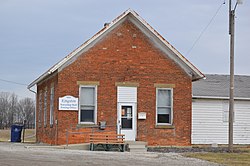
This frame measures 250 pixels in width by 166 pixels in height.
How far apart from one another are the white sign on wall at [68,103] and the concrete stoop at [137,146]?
3548 mm

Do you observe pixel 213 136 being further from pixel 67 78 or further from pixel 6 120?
pixel 6 120

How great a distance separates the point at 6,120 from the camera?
115 meters

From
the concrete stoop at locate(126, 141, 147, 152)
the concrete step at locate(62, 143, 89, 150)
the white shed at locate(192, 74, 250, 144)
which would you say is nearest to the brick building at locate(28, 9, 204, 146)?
the concrete step at locate(62, 143, 89, 150)

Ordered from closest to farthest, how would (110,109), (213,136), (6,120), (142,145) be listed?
(142,145) → (110,109) → (213,136) → (6,120)

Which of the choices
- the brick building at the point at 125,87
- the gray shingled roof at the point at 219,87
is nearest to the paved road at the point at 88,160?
the brick building at the point at 125,87

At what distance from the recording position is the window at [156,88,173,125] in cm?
3026

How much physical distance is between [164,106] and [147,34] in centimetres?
405

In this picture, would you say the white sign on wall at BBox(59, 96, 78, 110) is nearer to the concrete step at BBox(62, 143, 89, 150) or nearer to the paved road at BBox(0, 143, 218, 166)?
the concrete step at BBox(62, 143, 89, 150)

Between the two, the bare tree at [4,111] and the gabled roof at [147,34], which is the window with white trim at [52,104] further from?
the bare tree at [4,111]

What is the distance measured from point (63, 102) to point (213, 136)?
10.5 m

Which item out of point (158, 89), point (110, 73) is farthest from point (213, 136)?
point (110, 73)

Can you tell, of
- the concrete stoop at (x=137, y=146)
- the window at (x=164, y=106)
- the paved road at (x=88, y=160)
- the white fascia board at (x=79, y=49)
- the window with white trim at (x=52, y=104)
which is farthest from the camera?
the window with white trim at (x=52, y=104)

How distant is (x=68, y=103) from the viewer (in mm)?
28641

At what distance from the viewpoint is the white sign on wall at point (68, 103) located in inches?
1124
